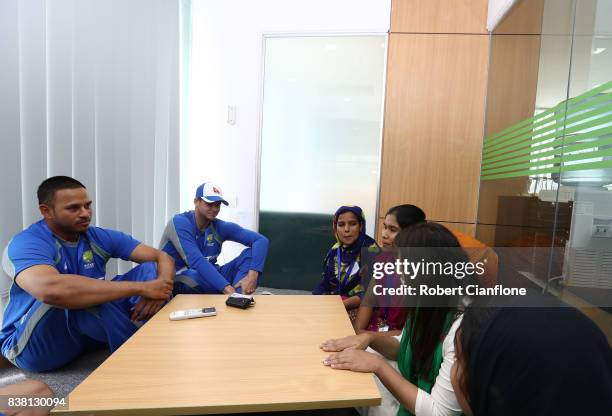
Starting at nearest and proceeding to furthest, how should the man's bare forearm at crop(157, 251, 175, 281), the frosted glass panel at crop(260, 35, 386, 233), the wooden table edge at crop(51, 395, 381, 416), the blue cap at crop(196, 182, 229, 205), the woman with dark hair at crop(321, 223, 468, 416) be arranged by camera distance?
the wooden table edge at crop(51, 395, 381, 416), the woman with dark hair at crop(321, 223, 468, 416), the man's bare forearm at crop(157, 251, 175, 281), the blue cap at crop(196, 182, 229, 205), the frosted glass panel at crop(260, 35, 386, 233)

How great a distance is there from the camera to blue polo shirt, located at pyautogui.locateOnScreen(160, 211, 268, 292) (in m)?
2.46

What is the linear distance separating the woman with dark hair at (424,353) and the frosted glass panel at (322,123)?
7.92 ft

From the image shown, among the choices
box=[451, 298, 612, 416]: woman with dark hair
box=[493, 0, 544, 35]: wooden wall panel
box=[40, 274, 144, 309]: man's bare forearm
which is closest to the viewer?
box=[451, 298, 612, 416]: woman with dark hair

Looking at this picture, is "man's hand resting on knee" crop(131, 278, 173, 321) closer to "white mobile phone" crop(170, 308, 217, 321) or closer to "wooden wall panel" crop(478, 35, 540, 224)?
"white mobile phone" crop(170, 308, 217, 321)

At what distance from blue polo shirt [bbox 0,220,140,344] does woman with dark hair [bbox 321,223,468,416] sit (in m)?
1.51

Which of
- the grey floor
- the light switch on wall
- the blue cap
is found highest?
the light switch on wall

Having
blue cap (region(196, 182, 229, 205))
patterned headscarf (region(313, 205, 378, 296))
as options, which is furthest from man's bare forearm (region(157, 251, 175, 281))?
patterned headscarf (region(313, 205, 378, 296))

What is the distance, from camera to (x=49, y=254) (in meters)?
1.81

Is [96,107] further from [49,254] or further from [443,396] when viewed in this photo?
[443,396]

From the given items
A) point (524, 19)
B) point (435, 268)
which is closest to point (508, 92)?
point (524, 19)

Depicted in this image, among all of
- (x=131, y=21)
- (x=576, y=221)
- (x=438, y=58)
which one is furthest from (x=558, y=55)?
(x=131, y=21)

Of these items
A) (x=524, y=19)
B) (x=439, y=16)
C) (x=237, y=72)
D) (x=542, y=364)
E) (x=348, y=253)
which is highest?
(x=439, y=16)

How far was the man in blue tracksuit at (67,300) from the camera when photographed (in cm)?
171

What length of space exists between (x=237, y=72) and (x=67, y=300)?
8.82 ft
